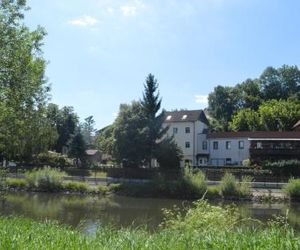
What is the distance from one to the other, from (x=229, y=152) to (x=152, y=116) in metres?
17.1

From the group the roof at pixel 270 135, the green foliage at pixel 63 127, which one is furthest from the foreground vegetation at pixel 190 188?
the green foliage at pixel 63 127

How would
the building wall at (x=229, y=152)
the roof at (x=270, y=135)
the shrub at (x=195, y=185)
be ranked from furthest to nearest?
the building wall at (x=229, y=152) → the roof at (x=270, y=135) → the shrub at (x=195, y=185)

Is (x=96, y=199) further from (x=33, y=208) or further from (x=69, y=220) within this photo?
(x=69, y=220)

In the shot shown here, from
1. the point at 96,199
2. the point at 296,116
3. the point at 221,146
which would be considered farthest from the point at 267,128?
the point at 96,199

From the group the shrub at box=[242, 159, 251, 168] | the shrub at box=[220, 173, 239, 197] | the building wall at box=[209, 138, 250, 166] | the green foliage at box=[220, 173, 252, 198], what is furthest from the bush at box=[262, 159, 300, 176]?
the building wall at box=[209, 138, 250, 166]

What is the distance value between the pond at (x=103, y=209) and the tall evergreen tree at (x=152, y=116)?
39.1 ft

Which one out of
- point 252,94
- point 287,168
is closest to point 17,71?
point 287,168

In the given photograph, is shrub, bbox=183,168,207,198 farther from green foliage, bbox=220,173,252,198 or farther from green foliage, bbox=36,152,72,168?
green foliage, bbox=36,152,72,168

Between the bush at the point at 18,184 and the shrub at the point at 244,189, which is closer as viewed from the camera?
the shrub at the point at 244,189

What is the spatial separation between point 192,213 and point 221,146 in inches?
2214

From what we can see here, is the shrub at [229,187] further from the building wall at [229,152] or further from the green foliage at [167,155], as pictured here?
the building wall at [229,152]

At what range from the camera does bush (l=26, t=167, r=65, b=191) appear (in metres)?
44.4

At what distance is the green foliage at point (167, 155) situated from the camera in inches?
2063

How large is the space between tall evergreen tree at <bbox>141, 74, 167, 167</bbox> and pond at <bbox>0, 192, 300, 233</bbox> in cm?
1191
